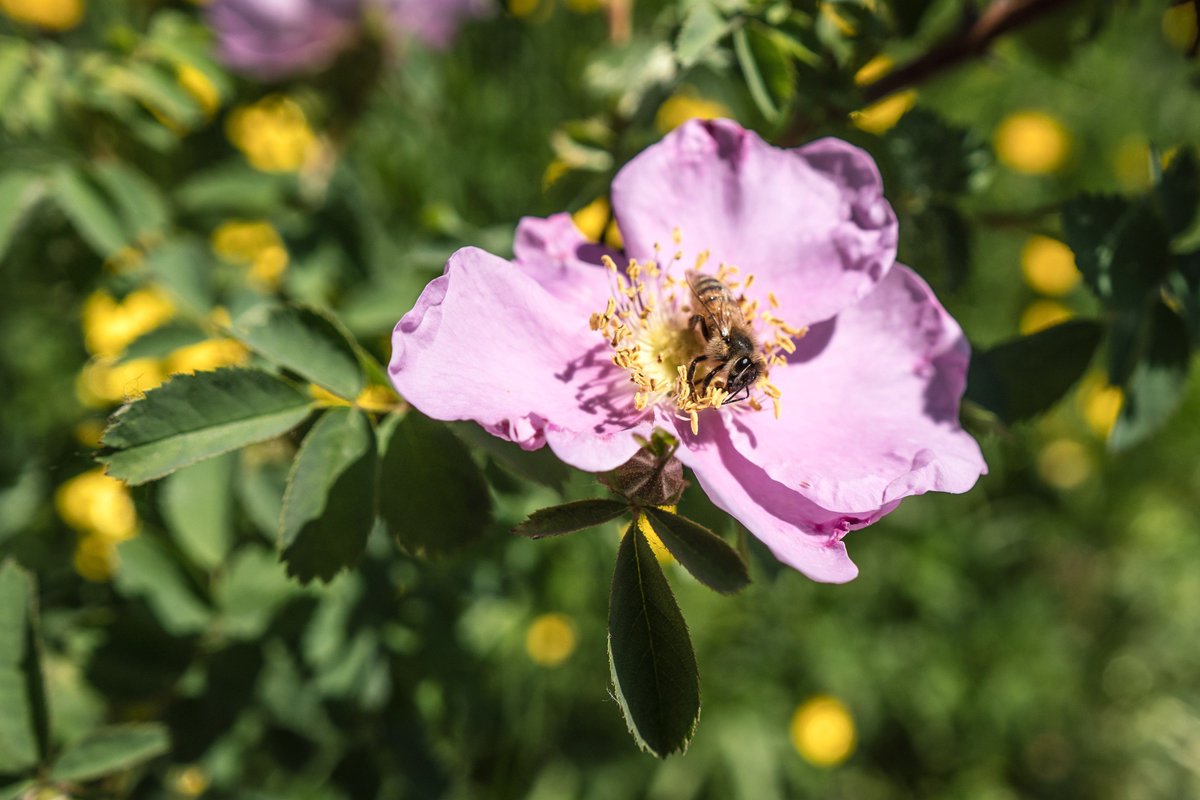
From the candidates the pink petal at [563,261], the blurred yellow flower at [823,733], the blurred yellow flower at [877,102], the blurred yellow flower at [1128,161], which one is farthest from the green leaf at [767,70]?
the blurred yellow flower at [1128,161]

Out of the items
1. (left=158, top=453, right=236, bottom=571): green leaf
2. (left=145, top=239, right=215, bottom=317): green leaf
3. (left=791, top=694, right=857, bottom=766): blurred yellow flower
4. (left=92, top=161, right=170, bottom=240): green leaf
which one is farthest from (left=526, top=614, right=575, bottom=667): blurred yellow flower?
(left=92, top=161, right=170, bottom=240): green leaf

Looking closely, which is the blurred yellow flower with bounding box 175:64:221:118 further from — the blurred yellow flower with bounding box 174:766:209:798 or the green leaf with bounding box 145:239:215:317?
the blurred yellow flower with bounding box 174:766:209:798

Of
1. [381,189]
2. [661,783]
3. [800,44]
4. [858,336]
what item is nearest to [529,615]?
[661,783]

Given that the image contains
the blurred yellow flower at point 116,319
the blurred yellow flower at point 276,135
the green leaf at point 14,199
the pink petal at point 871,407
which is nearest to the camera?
the pink petal at point 871,407

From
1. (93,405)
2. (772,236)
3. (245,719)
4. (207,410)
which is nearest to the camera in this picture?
(207,410)

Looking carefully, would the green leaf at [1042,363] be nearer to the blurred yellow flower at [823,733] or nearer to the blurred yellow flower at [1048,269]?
the blurred yellow flower at [823,733]

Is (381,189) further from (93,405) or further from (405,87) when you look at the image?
(93,405)

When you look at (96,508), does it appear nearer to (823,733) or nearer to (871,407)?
(871,407)
